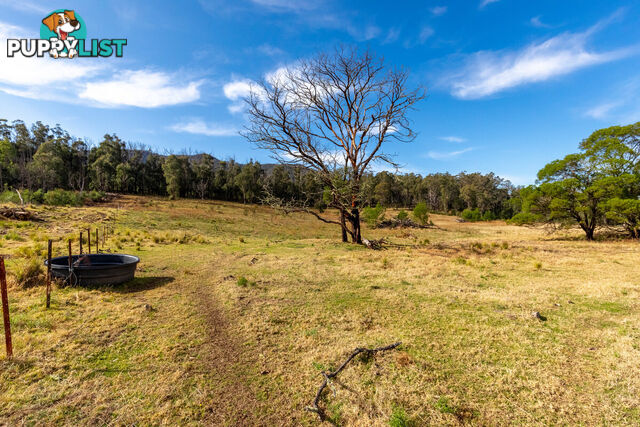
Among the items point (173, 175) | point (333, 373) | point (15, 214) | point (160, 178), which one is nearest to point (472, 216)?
point (333, 373)

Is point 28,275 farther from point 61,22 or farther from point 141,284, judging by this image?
point 61,22

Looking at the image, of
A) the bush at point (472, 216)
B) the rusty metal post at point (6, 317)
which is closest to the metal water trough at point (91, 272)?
the rusty metal post at point (6, 317)

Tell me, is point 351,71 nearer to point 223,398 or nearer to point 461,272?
point 461,272

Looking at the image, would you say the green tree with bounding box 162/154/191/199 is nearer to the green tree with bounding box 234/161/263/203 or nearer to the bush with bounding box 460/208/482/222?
the green tree with bounding box 234/161/263/203

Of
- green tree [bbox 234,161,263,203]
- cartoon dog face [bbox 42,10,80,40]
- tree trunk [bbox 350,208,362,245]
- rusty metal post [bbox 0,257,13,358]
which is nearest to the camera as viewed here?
rusty metal post [bbox 0,257,13,358]

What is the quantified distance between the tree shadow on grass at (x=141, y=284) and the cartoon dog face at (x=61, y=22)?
12.0 meters

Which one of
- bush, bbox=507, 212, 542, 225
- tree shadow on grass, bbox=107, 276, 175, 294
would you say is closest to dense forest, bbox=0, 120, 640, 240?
bush, bbox=507, 212, 542, 225

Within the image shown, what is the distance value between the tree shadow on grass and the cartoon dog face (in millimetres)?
11978

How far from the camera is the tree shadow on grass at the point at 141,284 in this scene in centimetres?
832

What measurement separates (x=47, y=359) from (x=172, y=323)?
2.02m

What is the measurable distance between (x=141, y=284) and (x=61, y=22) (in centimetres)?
1267

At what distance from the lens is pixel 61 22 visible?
1212cm

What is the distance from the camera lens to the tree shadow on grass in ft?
27.3

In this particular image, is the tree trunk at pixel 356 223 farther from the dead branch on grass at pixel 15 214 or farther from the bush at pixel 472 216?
the bush at pixel 472 216
